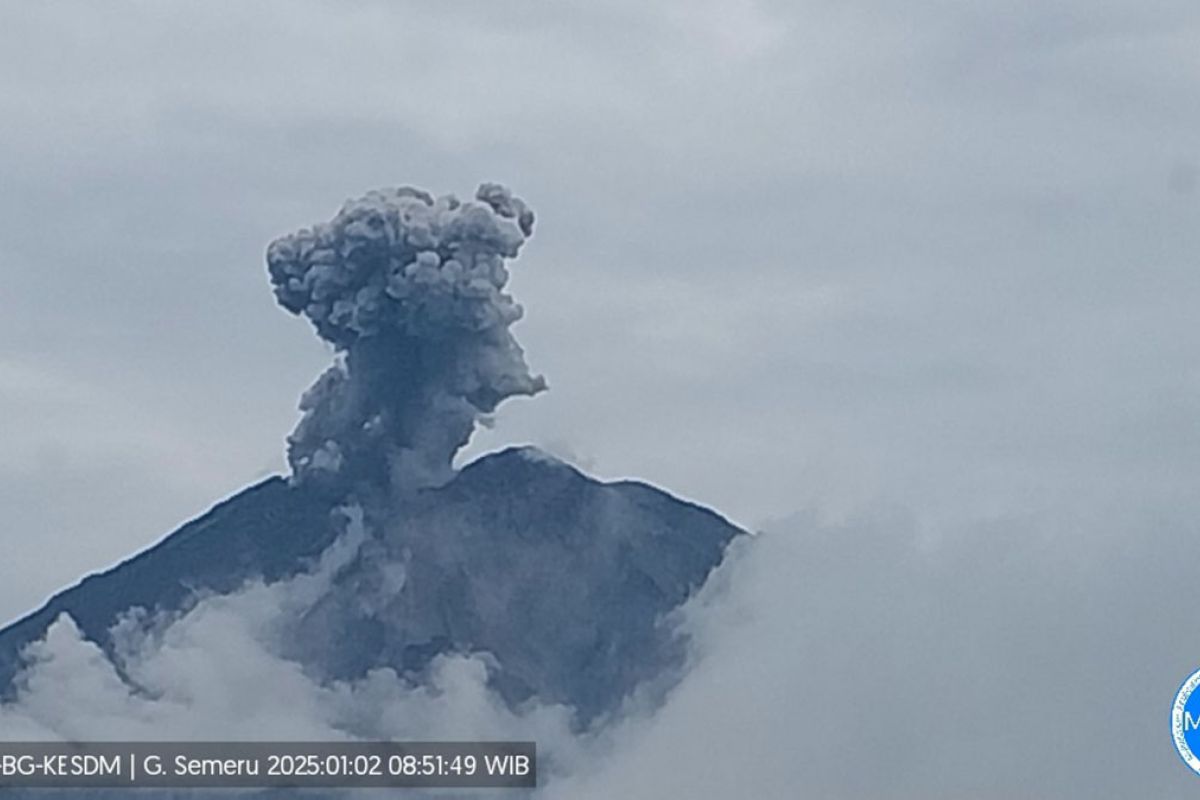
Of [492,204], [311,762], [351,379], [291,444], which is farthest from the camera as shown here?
[291,444]

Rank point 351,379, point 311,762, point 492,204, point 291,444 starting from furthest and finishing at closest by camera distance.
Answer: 1. point 291,444
2. point 351,379
3. point 492,204
4. point 311,762

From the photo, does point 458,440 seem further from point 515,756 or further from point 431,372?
point 515,756

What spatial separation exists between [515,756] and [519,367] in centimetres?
2740

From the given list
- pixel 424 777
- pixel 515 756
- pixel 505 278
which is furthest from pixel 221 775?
pixel 505 278

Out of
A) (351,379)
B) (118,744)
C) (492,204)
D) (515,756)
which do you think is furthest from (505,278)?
(118,744)

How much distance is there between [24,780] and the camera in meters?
188

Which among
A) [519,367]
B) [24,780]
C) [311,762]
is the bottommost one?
[311,762]

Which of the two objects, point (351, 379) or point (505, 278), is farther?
point (351, 379)

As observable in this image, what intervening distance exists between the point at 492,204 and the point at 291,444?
37.8m

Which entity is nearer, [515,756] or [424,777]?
[515,756]

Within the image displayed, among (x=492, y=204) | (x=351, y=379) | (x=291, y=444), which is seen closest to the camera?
(x=492, y=204)

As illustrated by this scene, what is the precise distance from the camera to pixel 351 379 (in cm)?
18338

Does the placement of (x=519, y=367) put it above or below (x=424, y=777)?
above

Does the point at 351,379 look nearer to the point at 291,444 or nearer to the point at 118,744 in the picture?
the point at 291,444
